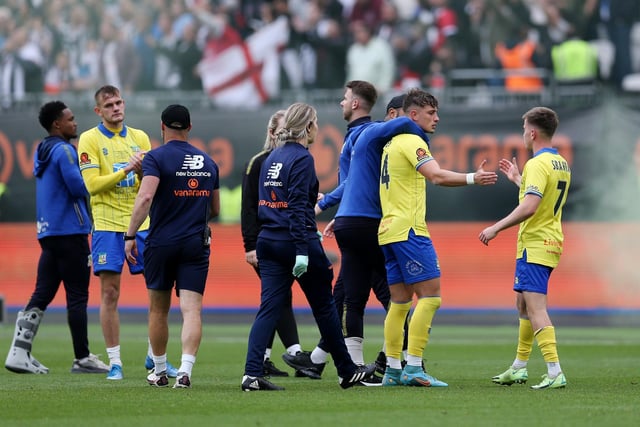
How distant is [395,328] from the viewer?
351 inches

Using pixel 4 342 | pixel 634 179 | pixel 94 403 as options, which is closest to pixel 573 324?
pixel 634 179

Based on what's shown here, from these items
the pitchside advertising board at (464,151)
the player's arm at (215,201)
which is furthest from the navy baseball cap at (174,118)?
the pitchside advertising board at (464,151)

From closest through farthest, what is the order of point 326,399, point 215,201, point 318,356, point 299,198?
1. point 326,399
2. point 299,198
3. point 215,201
4. point 318,356

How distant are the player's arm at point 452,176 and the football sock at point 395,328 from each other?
1042 millimetres

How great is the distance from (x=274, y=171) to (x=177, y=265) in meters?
1.05


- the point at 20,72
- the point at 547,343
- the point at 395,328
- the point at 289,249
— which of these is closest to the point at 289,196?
the point at 289,249

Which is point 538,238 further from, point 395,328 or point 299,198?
point 299,198

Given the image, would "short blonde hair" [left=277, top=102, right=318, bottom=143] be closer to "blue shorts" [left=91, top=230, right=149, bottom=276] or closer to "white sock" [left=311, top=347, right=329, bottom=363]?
"blue shorts" [left=91, top=230, right=149, bottom=276]

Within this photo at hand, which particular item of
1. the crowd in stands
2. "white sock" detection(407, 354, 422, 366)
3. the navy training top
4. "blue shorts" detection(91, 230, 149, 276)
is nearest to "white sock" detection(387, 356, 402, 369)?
"white sock" detection(407, 354, 422, 366)

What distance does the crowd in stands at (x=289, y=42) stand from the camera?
73.4 ft

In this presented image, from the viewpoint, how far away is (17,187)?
78.1ft

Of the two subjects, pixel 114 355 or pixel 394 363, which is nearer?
pixel 394 363

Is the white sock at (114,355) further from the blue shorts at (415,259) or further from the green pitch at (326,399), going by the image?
the blue shorts at (415,259)

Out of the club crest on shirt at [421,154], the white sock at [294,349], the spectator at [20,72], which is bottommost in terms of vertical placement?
the white sock at [294,349]
